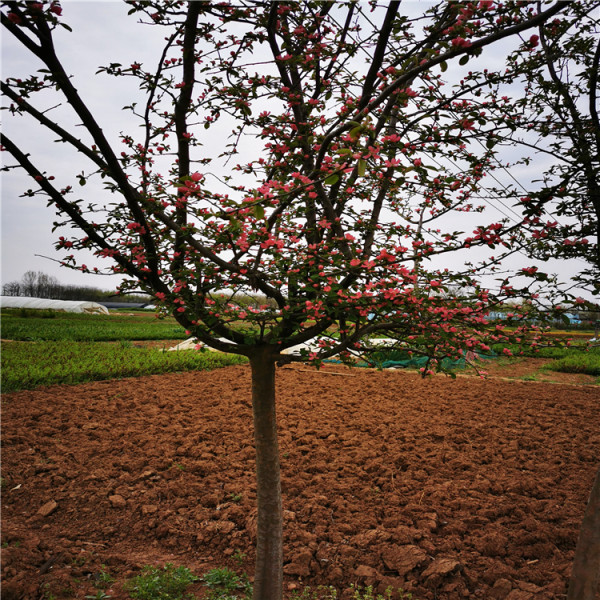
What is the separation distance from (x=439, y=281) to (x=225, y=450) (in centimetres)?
356

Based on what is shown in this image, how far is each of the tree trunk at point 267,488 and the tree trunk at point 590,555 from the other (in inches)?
68.0

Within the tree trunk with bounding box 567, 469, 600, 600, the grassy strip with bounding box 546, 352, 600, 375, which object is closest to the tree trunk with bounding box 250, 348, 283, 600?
the tree trunk with bounding box 567, 469, 600, 600

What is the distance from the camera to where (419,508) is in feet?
12.2

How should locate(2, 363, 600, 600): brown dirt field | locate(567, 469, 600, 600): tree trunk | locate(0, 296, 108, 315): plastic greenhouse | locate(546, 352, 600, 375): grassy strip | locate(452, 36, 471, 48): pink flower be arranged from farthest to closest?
locate(0, 296, 108, 315): plastic greenhouse, locate(546, 352, 600, 375): grassy strip, locate(2, 363, 600, 600): brown dirt field, locate(567, 469, 600, 600): tree trunk, locate(452, 36, 471, 48): pink flower

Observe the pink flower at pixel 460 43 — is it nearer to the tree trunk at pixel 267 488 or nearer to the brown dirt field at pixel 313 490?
the tree trunk at pixel 267 488

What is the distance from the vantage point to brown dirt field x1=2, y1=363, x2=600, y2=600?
3.06 m

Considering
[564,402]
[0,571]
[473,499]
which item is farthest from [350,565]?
[564,402]

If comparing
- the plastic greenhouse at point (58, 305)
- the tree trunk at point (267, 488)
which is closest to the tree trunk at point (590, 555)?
the tree trunk at point (267, 488)

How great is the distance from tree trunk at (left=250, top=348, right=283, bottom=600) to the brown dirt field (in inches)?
15.3

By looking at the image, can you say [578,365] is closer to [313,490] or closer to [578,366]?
[578,366]

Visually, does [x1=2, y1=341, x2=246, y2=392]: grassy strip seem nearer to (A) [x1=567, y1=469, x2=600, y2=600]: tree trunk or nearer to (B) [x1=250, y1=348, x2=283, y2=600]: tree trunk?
(B) [x1=250, y1=348, x2=283, y2=600]: tree trunk

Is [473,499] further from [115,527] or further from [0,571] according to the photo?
[0,571]

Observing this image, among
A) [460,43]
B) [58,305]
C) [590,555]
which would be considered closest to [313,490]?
[590,555]

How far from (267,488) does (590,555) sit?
1867 mm
